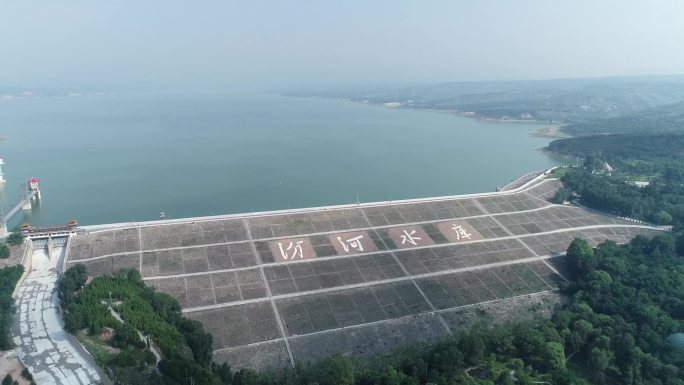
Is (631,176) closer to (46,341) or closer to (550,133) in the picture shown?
(550,133)

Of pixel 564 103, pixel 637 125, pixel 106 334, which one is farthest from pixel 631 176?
pixel 564 103

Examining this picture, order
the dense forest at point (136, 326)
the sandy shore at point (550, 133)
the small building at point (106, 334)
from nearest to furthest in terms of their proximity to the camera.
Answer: the dense forest at point (136, 326), the small building at point (106, 334), the sandy shore at point (550, 133)

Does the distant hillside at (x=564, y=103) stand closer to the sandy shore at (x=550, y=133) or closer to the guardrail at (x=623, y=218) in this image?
the sandy shore at (x=550, y=133)

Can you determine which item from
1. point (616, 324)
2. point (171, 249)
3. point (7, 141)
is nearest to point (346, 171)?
point (171, 249)

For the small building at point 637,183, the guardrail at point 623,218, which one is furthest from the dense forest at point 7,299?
the small building at point 637,183

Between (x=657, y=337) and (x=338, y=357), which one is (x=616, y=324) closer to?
(x=657, y=337)
